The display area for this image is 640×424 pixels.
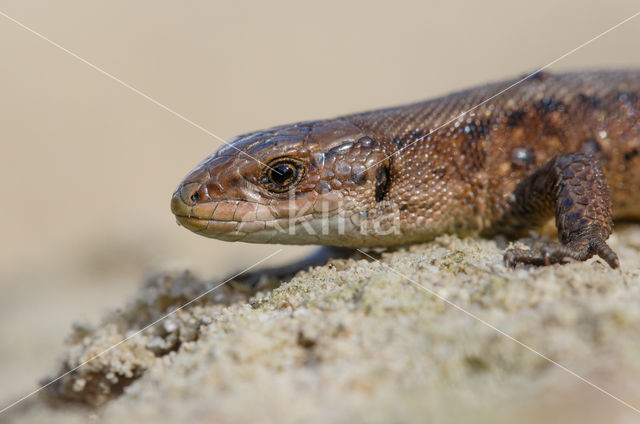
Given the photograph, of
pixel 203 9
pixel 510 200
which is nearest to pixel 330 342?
pixel 510 200

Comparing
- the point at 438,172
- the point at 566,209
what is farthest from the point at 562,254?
the point at 438,172

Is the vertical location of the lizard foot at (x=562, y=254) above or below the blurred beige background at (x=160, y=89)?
above

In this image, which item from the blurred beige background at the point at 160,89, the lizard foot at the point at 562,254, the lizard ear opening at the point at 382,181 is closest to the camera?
the lizard foot at the point at 562,254

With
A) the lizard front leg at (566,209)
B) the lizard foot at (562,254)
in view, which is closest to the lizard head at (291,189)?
the lizard front leg at (566,209)

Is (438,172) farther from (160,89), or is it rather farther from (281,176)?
(160,89)

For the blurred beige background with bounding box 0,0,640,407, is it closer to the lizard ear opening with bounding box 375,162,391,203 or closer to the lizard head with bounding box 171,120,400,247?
the lizard head with bounding box 171,120,400,247

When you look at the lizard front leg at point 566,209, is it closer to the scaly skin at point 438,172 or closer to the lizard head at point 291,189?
the scaly skin at point 438,172

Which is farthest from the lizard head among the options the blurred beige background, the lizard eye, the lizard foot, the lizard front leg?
the blurred beige background

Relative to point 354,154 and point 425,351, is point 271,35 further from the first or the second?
point 425,351
